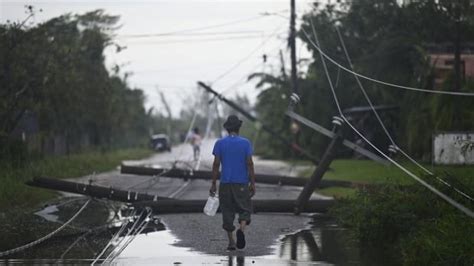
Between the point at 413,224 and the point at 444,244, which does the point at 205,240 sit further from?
the point at 444,244

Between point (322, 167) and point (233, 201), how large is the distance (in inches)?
191

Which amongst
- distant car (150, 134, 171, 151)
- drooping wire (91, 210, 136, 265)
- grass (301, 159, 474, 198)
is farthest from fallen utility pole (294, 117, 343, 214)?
distant car (150, 134, 171, 151)

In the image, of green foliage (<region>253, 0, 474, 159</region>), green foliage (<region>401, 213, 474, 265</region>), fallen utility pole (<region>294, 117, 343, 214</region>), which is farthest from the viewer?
green foliage (<region>253, 0, 474, 159</region>)

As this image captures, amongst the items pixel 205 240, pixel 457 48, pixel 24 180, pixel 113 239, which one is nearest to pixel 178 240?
pixel 205 240

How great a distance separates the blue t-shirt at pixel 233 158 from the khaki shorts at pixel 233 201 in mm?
85

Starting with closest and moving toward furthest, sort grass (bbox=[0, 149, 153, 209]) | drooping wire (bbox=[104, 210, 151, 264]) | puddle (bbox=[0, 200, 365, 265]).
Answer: puddle (bbox=[0, 200, 365, 265]) < drooping wire (bbox=[104, 210, 151, 264]) < grass (bbox=[0, 149, 153, 209])

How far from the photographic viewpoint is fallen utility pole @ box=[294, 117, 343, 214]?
16438mm

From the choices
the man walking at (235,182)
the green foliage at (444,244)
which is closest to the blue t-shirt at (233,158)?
the man walking at (235,182)

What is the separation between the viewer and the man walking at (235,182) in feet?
40.5

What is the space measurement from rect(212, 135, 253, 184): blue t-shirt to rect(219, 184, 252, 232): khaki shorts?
85 mm

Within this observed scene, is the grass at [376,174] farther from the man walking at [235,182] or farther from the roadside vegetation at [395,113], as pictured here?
the man walking at [235,182]

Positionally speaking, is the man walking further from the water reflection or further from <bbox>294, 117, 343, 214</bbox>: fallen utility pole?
<bbox>294, 117, 343, 214</bbox>: fallen utility pole

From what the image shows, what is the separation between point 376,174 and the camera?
28.0 m

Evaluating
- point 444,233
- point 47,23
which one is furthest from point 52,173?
point 444,233
